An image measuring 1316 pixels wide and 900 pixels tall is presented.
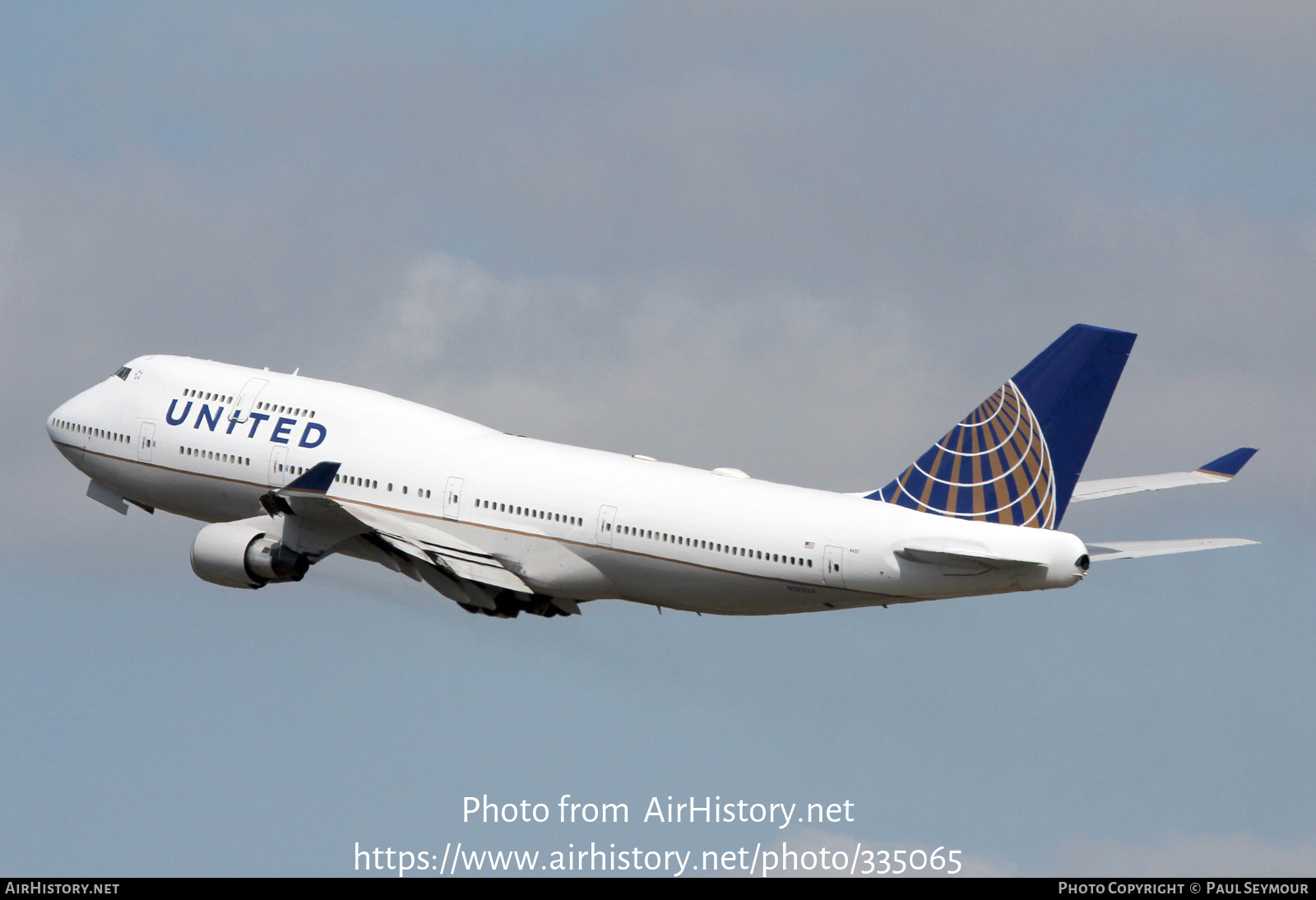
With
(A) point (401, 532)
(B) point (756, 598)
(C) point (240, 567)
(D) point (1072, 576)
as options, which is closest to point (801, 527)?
(B) point (756, 598)

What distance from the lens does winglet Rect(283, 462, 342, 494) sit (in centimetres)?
5041

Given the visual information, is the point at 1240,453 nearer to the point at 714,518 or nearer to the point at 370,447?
the point at 714,518

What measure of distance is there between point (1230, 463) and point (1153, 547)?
4.81m

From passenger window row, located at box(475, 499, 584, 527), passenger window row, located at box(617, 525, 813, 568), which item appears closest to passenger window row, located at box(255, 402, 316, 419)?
passenger window row, located at box(475, 499, 584, 527)

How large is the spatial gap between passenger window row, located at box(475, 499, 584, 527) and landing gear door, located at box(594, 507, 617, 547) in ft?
1.79

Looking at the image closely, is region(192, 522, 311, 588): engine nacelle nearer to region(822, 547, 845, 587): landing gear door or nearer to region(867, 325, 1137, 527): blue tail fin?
region(822, 547, 845, 587): landing gear door

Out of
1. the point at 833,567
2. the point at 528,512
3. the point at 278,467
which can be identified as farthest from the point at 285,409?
the point at 833,567

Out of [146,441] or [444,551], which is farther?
[146,441]

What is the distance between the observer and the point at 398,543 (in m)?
52.6

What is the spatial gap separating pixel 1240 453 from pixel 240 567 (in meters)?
25.3

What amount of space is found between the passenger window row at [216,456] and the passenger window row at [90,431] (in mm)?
2313

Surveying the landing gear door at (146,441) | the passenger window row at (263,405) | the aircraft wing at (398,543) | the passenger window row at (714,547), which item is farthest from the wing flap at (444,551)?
the landing gear door at (146,441)

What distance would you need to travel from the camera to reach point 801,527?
49219 mm

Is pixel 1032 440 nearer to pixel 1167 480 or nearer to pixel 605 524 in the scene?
pixel 1167 480
